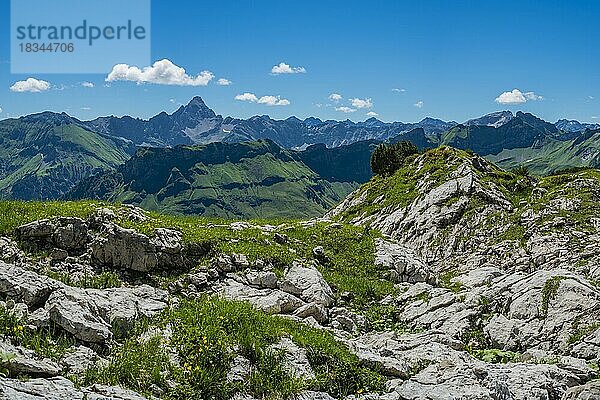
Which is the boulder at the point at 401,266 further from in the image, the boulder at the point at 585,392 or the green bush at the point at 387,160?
the green bush at the point at 387,160

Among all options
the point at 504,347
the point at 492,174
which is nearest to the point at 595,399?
the point at 504,347

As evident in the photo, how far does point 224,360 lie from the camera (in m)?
13.0

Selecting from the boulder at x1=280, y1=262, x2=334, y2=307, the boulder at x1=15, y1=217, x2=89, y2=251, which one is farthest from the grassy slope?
the boulder at x1=280, y1=262, x2=334, y2=307

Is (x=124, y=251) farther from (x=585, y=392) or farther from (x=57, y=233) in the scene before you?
(x=585, y=392)

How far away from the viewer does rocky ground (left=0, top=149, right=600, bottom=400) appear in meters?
12.3

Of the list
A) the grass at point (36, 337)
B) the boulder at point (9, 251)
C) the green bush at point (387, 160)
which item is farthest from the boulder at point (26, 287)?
the green bush at point (387, 160)

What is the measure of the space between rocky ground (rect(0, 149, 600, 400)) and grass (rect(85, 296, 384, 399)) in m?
0.04

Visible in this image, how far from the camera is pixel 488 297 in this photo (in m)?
21.3

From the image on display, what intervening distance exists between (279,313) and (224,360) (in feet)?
19.5

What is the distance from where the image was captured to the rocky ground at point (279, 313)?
12.3 meters

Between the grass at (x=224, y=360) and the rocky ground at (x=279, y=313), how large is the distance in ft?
0.14

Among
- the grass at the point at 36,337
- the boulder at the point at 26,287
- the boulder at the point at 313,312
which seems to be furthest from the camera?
the boulder at the point at 313,312

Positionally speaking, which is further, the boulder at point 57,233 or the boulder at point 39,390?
the boulder at point 57,233

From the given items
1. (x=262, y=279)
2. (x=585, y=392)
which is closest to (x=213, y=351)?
(x=262, y=279)
